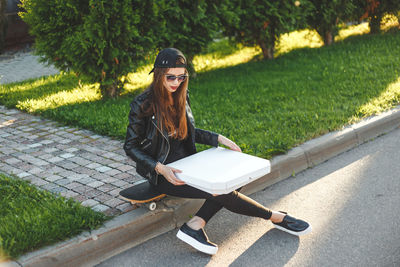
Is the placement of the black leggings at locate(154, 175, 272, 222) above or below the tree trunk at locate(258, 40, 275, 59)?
below

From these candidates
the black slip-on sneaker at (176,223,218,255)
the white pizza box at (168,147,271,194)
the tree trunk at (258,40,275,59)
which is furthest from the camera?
the tree trunk at (258,40,275,59)

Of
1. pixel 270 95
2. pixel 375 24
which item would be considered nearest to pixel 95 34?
pixel 270 95

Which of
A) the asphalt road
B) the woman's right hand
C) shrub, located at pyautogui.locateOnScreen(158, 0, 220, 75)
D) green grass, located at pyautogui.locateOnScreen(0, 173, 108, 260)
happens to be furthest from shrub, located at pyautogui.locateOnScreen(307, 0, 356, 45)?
green grass, located at pyautogui.locateOnScreen(0, 173, 108, 260)

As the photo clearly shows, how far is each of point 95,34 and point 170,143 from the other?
3.80 meters

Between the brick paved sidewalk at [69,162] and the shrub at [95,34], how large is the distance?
121cm

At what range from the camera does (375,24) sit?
36.5 ft

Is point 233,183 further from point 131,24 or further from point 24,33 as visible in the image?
point 24,33

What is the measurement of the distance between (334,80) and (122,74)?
3.42 m

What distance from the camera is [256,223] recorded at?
402cm

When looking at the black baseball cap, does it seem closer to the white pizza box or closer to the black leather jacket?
the black leather jacket

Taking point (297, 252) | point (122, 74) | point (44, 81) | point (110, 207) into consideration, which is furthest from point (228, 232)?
point (44, 81)

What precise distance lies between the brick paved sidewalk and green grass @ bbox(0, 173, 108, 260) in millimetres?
223

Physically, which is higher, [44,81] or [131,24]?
[131,24]

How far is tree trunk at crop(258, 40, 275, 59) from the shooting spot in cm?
988
